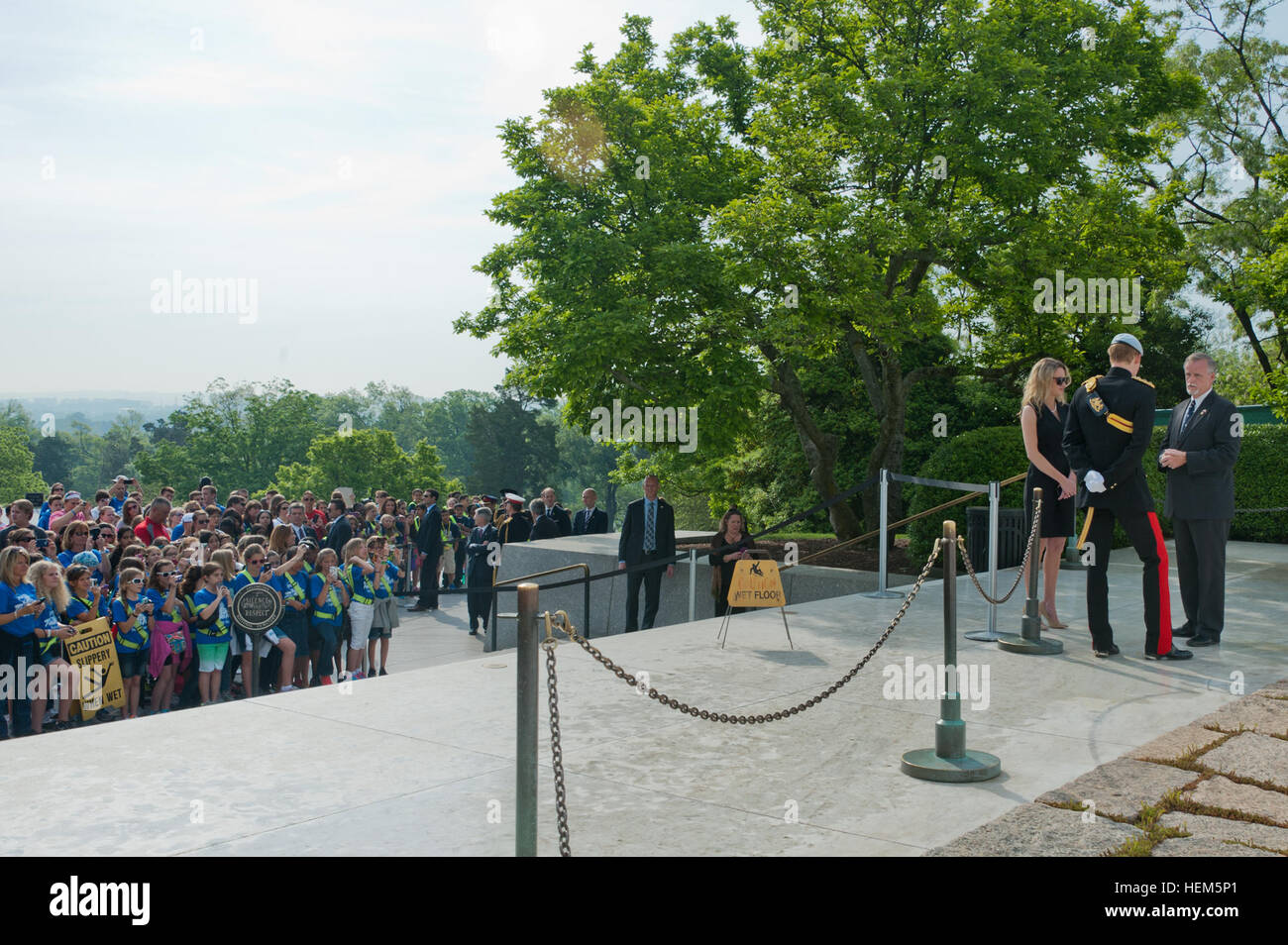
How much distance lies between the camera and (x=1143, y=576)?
794 cm

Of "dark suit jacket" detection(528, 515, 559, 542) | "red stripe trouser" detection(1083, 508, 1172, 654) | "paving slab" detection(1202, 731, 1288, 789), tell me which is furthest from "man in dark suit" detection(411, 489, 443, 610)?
"paving slab" detection(1202, 731, 1288, 789)

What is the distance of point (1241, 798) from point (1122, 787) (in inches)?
19.3

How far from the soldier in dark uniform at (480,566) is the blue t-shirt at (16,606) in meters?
7.99

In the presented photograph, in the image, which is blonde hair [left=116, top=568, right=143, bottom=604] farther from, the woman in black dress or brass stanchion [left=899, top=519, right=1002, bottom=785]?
the woman in black dress

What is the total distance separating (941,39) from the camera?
56.7ft

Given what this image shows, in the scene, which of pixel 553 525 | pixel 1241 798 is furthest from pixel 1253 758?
pixel 553 525

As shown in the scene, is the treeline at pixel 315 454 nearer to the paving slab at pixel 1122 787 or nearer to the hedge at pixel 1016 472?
the hedge at pixel 1016 472

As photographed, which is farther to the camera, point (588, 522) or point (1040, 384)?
point (588, 522)

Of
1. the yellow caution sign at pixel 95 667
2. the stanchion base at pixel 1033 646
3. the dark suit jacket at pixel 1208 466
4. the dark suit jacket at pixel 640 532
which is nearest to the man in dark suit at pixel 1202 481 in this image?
the dark suit jacket at pixel 1208 466

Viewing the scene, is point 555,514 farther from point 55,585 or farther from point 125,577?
point 55,585

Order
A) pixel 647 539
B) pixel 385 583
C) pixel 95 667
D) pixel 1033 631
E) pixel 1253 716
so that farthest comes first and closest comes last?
pixel 647 539 < pixel 385 583 < pixel 95 667 < pixel 1033 631 < pixel 1253 716

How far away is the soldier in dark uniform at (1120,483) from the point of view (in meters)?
7.77
